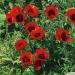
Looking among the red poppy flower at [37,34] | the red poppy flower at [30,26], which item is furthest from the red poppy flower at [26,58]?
the red poppy flower at [30,26]

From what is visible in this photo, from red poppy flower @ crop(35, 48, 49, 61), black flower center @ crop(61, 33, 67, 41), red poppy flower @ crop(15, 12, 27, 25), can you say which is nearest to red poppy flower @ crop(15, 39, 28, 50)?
red poppy flower @ crop(35, 48, 49, 61)

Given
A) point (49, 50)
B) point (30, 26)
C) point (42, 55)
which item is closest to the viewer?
point (42, 55)

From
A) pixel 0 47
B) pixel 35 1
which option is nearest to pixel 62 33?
pixel 0 47

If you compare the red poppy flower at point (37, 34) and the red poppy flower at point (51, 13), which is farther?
the red poppy flower at point (51, 13)

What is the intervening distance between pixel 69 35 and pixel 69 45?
0.19 metres

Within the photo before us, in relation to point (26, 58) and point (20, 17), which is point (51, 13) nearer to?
point (20, 17)

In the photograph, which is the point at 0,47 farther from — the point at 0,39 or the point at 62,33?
the point at 62,33

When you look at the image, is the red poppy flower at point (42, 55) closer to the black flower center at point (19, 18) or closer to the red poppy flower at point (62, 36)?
the red poppy flower at point (62, 36)

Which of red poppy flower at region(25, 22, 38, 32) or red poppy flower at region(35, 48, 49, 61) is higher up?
red poppy flower at region(25, 22, 38, 32)

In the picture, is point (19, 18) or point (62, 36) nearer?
point (62, 36)

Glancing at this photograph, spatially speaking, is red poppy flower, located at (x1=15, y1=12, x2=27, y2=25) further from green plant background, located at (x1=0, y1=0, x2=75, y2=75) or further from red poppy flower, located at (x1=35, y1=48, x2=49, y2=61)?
red poppy flower, located at (x1=35, y1=48, x2=49, y2=61)

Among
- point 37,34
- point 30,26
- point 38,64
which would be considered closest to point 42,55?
point 38,64

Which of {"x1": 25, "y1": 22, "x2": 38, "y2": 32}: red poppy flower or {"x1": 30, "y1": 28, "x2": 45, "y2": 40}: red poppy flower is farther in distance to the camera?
{"x1": 25, "y1": 22, "x2": 38, "y2": 32}: red poppy flower

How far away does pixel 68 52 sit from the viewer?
4719 mm
